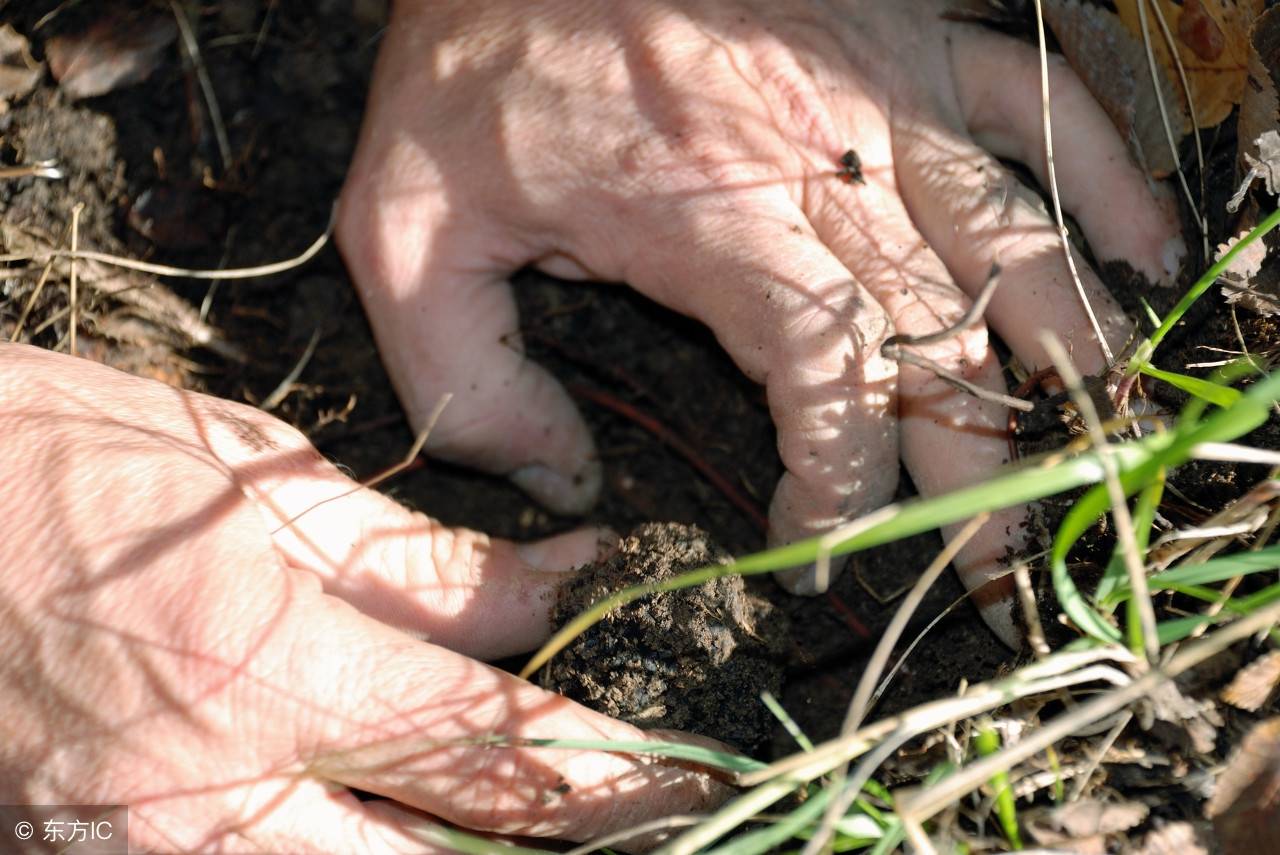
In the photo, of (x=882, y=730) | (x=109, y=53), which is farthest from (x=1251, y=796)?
(x=109, y=53)

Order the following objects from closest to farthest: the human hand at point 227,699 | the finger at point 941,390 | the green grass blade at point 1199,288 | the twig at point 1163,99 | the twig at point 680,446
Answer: the green grass blade at point 1199,288
the human hand at point 227,699
the finger at point 941,390
the twig at point 1163,99
the twig at point 680,446

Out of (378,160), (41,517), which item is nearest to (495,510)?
(378,160)

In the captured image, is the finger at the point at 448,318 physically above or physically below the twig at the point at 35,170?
below

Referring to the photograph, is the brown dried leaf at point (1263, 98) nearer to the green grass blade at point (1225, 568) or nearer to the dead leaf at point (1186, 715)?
the green grass blade at point (1225, 568)

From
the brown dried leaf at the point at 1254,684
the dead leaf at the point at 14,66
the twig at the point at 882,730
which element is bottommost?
the brown dried leaf at the point at 1254,684

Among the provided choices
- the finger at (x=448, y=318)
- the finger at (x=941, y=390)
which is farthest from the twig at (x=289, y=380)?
the finger at (x=941, y=390)

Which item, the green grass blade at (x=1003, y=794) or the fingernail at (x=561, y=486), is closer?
the green grass blade at (x=1003, y=794)

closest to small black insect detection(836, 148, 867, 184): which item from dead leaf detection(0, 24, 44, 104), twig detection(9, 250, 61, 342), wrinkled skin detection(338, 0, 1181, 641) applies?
wrinkled skin detection(338, 0, 1181, 641)

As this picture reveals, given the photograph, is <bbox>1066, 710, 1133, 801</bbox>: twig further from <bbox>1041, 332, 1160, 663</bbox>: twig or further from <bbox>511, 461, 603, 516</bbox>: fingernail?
<bbox>511, 461, 603, 516</bbox>: fingernail
